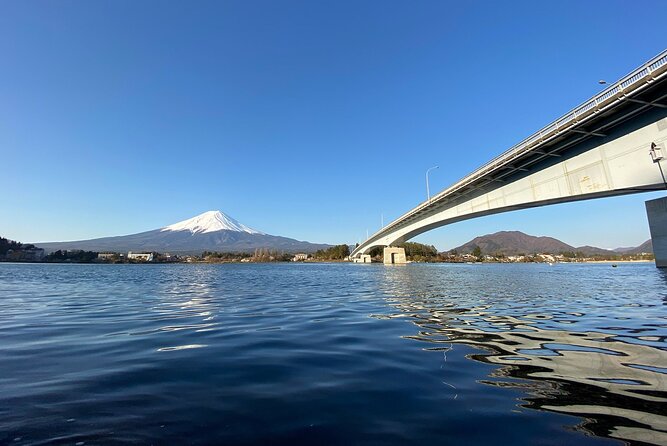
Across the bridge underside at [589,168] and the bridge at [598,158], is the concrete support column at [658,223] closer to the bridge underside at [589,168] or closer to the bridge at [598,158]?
the bridge at [598,158]

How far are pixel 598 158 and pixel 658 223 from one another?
49.7ft

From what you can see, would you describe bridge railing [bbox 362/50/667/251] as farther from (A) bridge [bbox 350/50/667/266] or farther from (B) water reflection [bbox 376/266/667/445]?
(B) water reflection [bbox 376/266/667/445]

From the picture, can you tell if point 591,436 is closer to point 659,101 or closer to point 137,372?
point 137,372

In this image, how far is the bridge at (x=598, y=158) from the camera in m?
21.7

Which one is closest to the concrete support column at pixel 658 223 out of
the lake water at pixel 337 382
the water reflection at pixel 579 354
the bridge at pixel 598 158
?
the bridge at pixel 598 158

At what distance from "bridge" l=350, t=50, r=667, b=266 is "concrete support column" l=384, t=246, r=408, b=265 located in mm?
77355

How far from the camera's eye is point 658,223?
33.9 metres

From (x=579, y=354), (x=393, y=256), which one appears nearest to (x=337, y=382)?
(x=579, y=354)

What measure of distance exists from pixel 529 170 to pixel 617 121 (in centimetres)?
1110

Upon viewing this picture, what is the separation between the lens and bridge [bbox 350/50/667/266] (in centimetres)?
2166

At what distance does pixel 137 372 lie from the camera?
621cm

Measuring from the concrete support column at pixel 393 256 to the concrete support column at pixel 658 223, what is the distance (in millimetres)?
85259

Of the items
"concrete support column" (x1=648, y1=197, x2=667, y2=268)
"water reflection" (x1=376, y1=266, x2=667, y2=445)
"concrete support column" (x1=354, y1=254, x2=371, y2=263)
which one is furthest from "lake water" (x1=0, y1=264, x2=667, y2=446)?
"concrete support column" (x1=354, y1=254, x2=371, y2=263)

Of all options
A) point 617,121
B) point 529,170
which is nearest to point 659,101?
point 617,121
